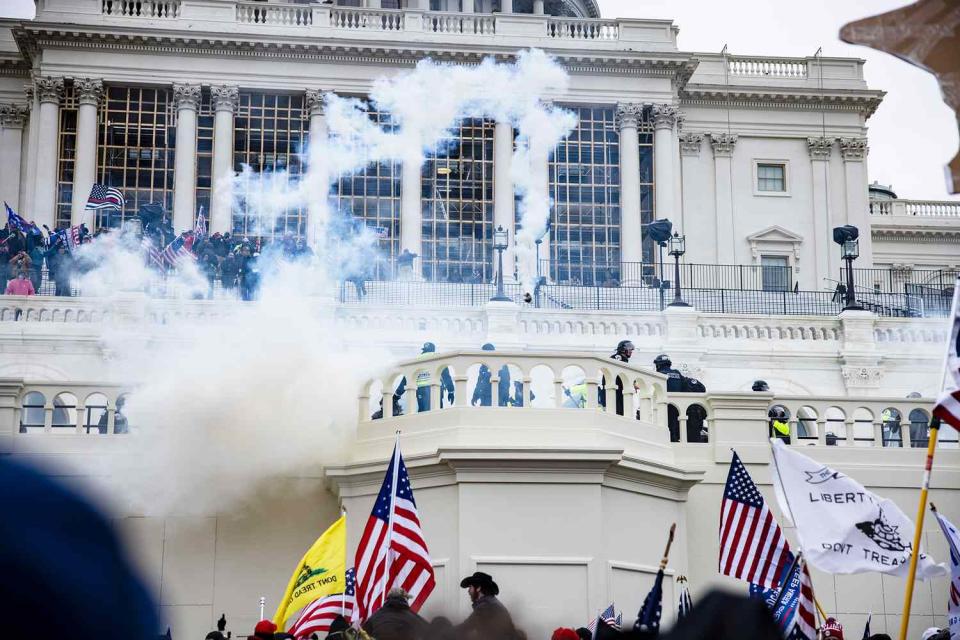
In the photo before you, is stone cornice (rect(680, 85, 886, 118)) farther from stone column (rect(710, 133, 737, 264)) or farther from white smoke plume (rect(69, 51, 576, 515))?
white smoke plume (rect(69, 51, 576, 515))

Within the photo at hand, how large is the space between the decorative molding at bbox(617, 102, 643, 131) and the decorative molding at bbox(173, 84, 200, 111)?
1322 centimetres

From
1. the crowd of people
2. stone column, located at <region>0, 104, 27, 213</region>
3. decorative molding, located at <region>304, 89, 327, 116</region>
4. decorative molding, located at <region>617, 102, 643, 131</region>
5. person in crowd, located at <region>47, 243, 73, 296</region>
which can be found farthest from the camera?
decorative molding, located at <region>617, 102, 643, 131</region>

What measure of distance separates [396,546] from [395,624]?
172 inches

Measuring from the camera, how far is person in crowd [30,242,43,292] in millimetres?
34666

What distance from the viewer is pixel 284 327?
1914 cm

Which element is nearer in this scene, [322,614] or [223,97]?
[322,614]

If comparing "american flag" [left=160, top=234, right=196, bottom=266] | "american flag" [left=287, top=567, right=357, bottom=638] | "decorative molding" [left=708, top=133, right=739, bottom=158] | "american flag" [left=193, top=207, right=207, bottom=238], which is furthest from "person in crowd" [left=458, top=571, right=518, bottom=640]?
"decorative molding" [left=708, top=133, right=739, bottom=158]

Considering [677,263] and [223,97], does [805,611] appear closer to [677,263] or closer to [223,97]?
[677,263]

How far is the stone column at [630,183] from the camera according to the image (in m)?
47.5

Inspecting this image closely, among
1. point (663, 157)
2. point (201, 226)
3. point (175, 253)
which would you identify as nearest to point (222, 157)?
point (201, 226)

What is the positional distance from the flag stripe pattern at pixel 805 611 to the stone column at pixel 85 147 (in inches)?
1463

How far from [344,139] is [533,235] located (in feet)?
21.3

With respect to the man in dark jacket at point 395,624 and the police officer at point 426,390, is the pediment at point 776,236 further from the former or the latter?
the man in dark jacket at point 395,624

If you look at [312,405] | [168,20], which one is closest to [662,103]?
[168,20]
